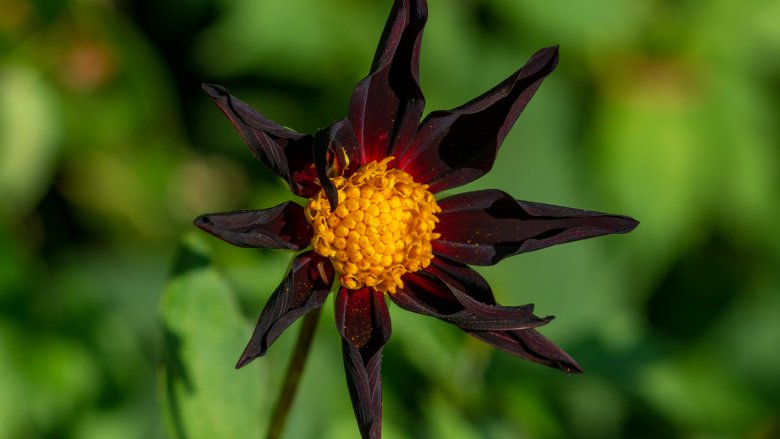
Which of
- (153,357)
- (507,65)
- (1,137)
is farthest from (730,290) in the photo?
(1,137)

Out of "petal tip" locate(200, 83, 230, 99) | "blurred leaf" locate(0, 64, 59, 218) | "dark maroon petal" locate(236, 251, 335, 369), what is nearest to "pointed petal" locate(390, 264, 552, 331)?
"dark maroon petal" locate(236, 251, 335, 369)

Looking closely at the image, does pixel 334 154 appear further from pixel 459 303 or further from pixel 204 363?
pixel 204 363

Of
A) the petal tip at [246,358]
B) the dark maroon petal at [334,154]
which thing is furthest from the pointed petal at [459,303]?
the petal tip at [246,358]

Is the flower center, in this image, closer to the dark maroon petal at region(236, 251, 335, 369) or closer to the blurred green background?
the dark maroon petal at region(236, 251, 335, 369)

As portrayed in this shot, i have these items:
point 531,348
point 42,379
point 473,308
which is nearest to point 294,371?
point 473,308

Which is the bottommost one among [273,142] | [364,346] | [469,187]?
[469,187]

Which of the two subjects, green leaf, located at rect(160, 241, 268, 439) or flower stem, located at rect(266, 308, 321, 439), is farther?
green leaf, located at rect(160, 241, 268, 439)
